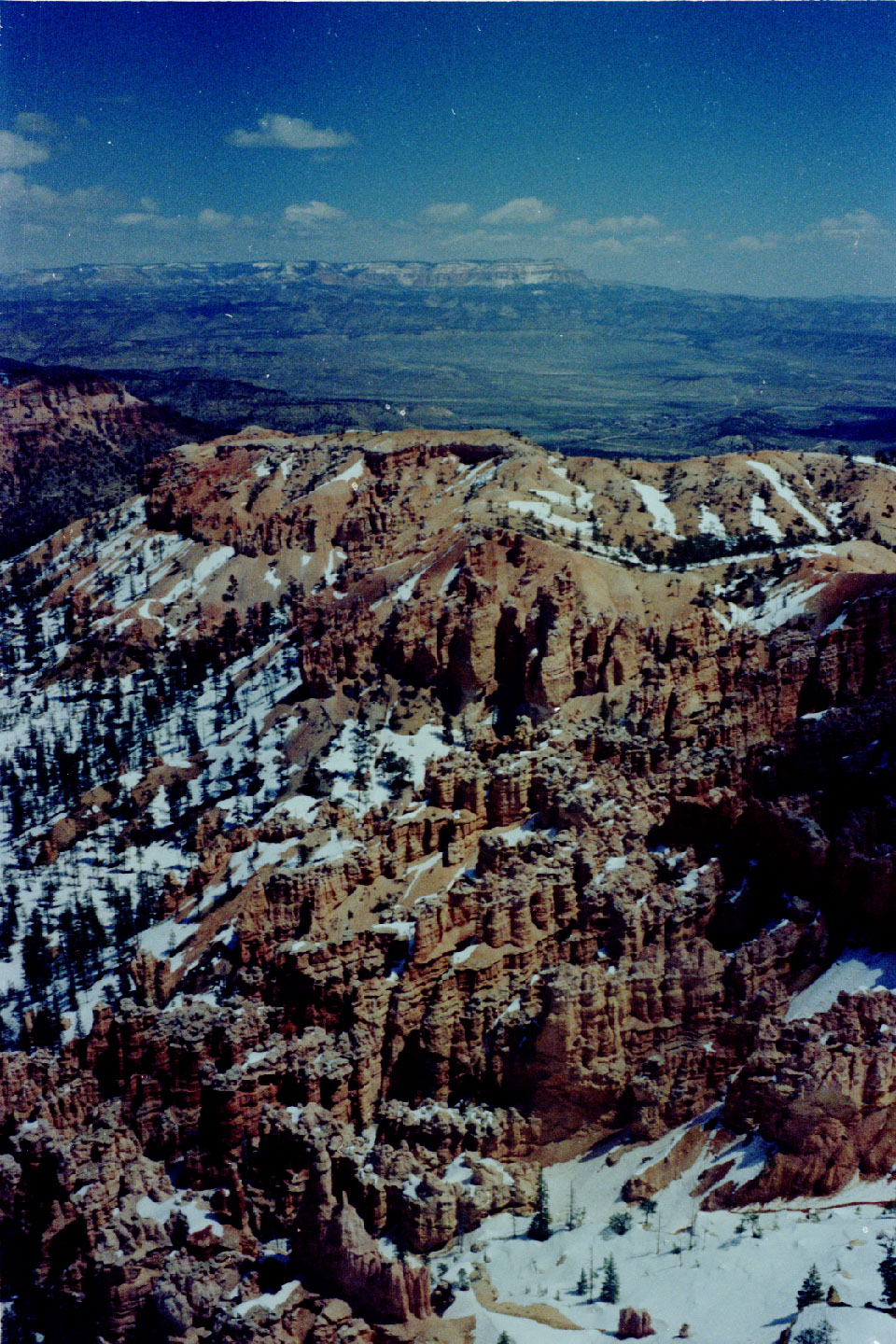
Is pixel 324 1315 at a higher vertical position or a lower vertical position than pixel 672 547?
lower

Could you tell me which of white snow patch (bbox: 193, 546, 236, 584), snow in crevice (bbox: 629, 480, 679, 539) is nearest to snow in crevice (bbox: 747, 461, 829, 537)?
snow in crevice (bbox: 629, 480, 679, 539)

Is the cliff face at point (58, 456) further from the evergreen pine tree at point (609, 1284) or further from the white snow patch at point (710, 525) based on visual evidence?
the evergreen pine tree at point (609, 1284)

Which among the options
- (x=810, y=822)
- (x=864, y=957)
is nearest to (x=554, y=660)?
(x=810, y=822)

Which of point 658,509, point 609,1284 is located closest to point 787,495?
point 658,509

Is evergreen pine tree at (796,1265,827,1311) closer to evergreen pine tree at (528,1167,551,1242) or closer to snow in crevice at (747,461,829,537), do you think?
evergreen pine tree at (528,1167,551,1242)

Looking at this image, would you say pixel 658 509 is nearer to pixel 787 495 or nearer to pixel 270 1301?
pixel 787 495

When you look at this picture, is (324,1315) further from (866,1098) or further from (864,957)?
(864,957)
